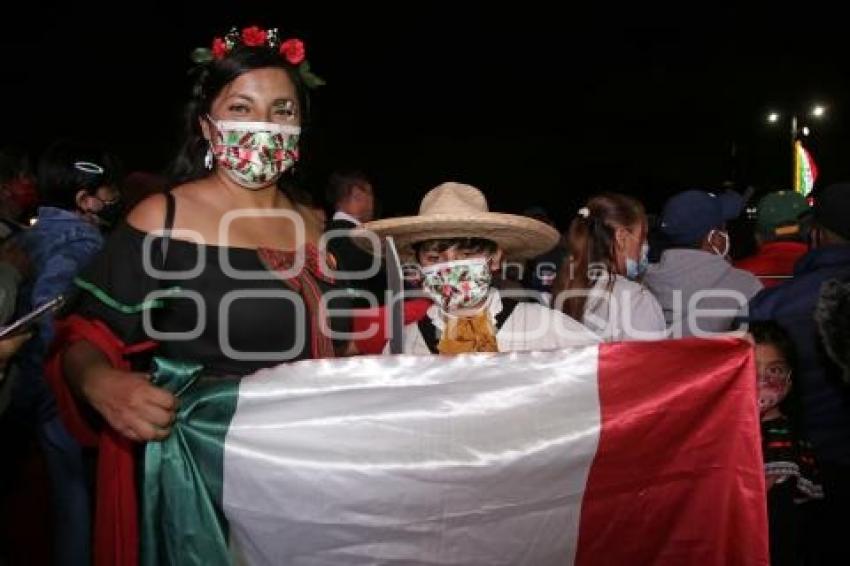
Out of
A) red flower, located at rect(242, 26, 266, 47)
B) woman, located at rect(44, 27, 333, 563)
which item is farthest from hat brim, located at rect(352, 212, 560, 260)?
red flower, located at rect(242, 26, 266, 47)

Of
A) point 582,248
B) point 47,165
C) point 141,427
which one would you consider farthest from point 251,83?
point 582,248

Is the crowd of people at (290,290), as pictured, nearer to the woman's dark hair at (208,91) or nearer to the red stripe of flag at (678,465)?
the woman's dark hair at (208,91)

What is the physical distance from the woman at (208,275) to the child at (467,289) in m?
0.51

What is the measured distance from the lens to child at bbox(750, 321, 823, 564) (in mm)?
2930

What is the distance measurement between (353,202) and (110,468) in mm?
4001

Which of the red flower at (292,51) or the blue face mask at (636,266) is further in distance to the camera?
the blue face mask at (636,266)

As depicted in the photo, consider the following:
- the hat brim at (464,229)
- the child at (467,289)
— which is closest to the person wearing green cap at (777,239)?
the hat brim at (464,229)

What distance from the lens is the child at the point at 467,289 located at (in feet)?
9.17

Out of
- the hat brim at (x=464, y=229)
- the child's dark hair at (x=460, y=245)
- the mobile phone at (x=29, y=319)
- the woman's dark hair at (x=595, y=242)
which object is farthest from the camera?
the woman's dark hair at (x=595, y=242)

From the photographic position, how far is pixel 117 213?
155 inches

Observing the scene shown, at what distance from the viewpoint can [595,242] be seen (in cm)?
398

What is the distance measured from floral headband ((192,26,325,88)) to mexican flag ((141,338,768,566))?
1030mm

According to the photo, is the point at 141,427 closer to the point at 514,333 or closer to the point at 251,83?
the point at 251,83

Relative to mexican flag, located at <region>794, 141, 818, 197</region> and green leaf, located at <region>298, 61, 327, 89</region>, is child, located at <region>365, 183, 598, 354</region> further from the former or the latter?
mexican flag, located at <region>794, 141, 818, 197</region>
